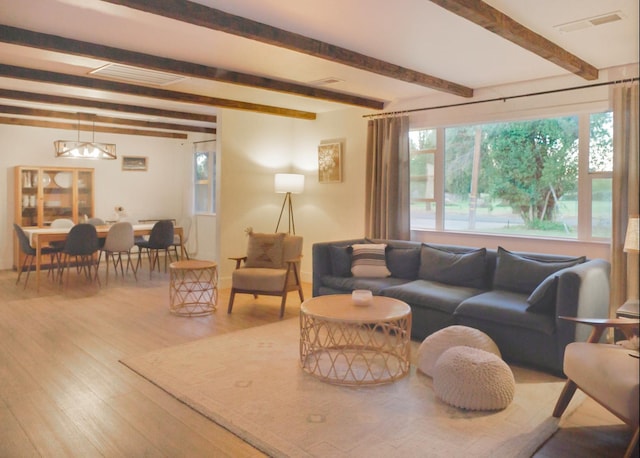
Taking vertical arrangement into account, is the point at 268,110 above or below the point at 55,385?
above

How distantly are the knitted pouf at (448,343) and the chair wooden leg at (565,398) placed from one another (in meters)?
0.62

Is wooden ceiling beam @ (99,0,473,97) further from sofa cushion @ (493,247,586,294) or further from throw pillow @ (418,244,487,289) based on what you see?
sofa cushion @ (493,247,586,294)

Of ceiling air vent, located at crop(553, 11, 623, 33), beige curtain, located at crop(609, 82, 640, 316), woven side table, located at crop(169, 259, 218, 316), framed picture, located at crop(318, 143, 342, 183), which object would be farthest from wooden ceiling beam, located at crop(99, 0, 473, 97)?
woven side table, located at crop(169, 259, 218, 316)

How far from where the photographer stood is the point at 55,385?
3.13 meters

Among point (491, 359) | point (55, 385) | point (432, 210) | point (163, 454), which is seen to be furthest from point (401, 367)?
point (432, 210)

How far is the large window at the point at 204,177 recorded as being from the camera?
344 inches

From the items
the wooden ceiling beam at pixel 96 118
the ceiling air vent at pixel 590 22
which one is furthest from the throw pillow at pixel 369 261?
the wooden ceiling beam at pixel 96 118

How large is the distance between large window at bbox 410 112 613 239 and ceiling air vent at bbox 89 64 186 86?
9.12 ft

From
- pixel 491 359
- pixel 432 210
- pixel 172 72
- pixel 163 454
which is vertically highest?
pixel 172 72

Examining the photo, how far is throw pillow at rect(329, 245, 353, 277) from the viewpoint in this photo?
4961mm

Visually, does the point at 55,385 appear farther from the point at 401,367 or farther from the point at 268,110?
the point at 268,110

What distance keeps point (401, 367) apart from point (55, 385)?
2.25 metres

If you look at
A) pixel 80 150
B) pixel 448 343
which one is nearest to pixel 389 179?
pixel 448 343

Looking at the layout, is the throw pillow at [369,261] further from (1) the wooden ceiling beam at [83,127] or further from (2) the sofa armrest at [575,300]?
(1) the wooden ceiling beam at [83,127]
